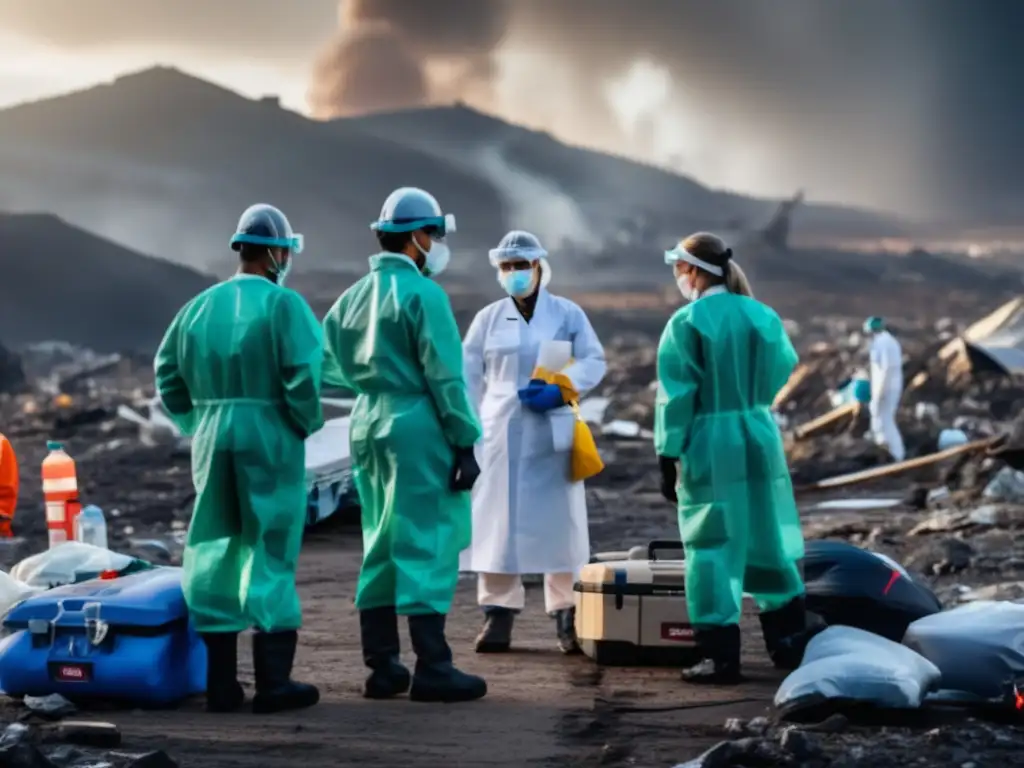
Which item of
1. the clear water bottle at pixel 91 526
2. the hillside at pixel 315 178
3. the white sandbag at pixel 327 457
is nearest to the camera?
the clear water bottle at pixel 91 526

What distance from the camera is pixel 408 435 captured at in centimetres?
657

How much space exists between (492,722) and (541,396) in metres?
2.12

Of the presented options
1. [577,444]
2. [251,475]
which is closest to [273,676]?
[251,475]

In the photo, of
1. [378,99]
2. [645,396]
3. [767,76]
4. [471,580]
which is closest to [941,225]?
[767,76]

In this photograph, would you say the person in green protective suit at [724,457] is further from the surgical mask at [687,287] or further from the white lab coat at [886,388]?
the white lab coat at [886,388]

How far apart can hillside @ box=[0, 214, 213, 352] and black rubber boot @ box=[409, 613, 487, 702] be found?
1574 inches

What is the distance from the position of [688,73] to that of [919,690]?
154 feet

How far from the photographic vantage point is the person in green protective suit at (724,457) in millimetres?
6781

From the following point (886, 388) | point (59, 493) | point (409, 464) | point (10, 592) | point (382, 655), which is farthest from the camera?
point (886, 388)

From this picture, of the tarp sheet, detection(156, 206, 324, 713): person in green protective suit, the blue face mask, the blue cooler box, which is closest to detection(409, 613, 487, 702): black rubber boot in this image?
detection(156, 206, 324, 713): person in green protective suit

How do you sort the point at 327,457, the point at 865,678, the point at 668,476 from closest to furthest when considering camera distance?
the point at 865,678 < the point at 668,476 < the point at 327,457

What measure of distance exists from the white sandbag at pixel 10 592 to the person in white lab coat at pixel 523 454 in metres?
1.94

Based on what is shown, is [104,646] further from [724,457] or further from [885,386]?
[885,386]

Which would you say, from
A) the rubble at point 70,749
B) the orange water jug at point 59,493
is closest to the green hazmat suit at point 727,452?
the rubble at point 70,749
